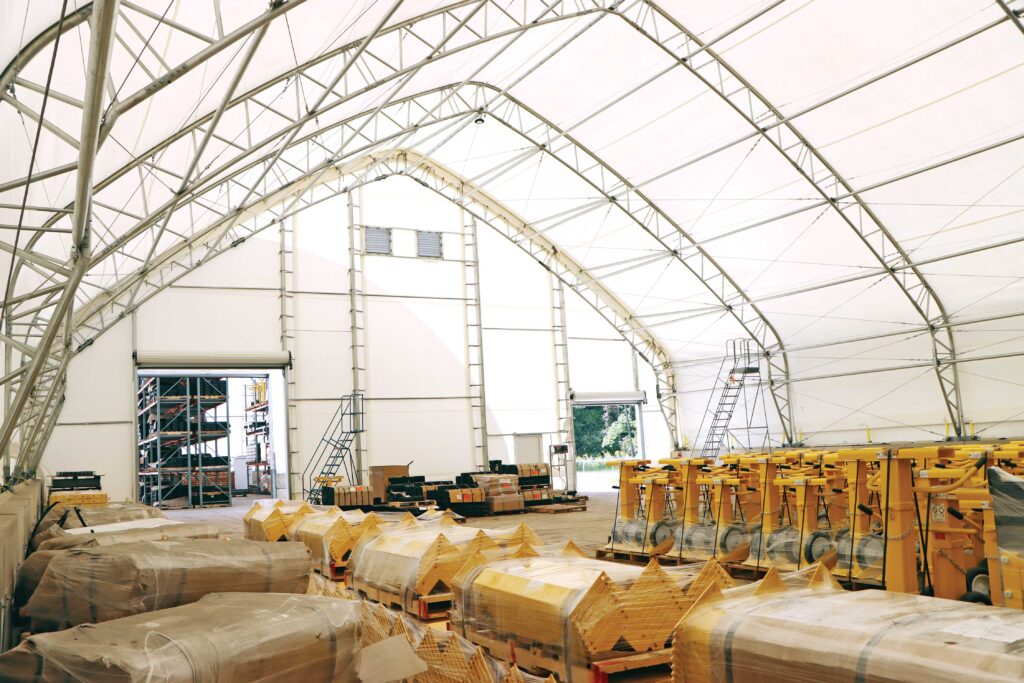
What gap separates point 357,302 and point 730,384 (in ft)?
40.0

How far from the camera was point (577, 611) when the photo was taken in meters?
5.25

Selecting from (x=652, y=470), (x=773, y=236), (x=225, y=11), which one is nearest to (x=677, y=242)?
(x=773, y=236)

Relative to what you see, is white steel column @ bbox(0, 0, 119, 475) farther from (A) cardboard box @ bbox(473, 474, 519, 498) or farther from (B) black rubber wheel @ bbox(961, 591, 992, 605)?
(A) cardboard box @ bbox(473, 474, 519, 498)

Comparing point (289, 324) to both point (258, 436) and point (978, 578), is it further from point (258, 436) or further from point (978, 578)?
point (978, 578)

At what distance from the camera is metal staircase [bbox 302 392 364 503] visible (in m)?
22.7

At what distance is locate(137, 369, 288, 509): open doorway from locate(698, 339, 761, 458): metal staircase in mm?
13464

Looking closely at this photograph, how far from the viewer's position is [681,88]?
18.2 metres

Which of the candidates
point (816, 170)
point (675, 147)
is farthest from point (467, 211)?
point (816, 170)

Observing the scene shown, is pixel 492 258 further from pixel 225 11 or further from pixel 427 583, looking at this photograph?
pixel 427 583

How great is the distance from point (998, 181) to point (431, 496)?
1492cm

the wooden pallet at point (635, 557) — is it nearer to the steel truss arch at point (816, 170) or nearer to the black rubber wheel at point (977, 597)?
the black rubber wheel at point (977, 597)

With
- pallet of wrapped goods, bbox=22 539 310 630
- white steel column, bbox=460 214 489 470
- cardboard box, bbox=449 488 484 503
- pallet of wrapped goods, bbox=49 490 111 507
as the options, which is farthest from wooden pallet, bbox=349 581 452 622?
white steel column, bbox=460 214 489 470

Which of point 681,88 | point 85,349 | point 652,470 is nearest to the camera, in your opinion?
point 652,470

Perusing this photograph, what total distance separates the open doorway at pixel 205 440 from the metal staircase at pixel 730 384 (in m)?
13.5
